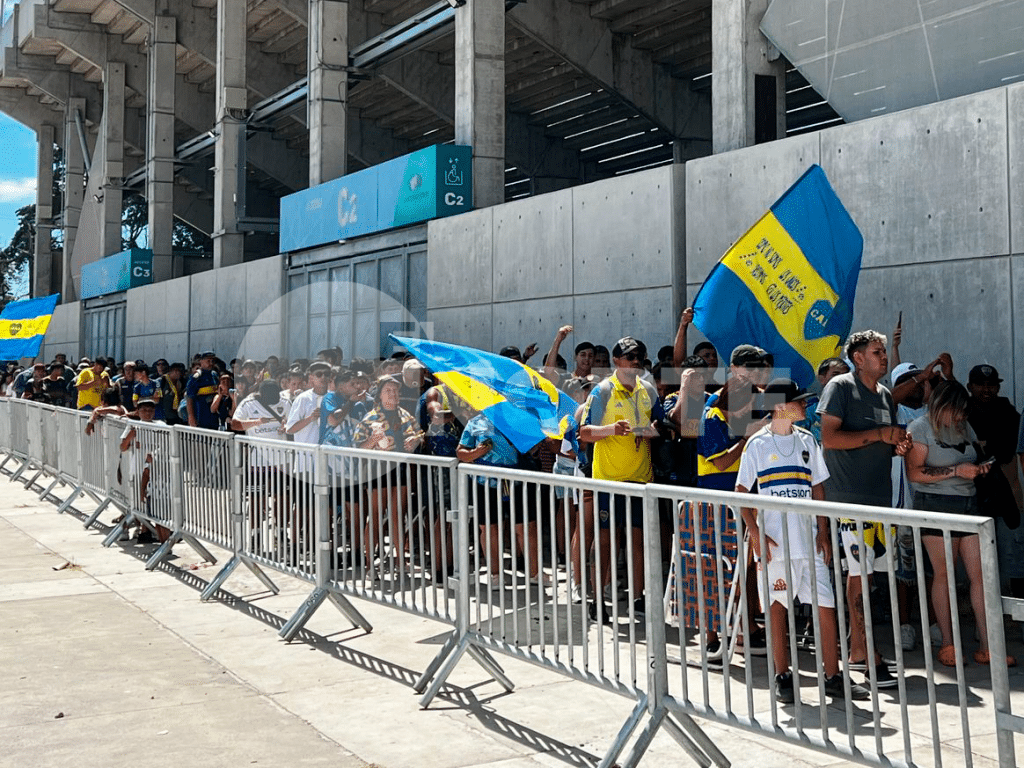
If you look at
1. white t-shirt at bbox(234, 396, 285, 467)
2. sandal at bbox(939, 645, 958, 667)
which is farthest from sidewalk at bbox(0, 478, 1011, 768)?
white t-shirt at bbox(234, 396, 285, 467)

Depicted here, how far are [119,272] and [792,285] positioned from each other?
31075 mm

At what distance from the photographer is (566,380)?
10211 millimetres

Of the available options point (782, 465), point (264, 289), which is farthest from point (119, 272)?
point (782, 465)

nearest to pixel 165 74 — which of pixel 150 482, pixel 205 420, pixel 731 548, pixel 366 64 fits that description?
pixel 366 64

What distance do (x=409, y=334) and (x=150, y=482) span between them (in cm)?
865

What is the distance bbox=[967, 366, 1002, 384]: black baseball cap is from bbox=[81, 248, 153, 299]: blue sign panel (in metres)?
29.6

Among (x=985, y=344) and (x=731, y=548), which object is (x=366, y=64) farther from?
(x=731, y=548)

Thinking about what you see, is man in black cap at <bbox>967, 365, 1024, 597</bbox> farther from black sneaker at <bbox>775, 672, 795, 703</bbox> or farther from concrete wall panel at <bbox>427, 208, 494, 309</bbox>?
concrete wall panel at <bbox>427, 208, 494, 309</bbox>

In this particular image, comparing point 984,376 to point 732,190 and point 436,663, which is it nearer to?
point 436,663

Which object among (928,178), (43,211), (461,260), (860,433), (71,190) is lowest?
(860,433)

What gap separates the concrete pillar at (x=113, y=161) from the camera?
37.7m

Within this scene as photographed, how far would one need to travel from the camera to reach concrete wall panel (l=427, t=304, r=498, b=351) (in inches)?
662

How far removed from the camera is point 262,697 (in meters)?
6.23

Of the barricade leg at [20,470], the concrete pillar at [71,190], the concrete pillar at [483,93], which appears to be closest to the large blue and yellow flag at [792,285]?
the concrete pillar at [483,93]
